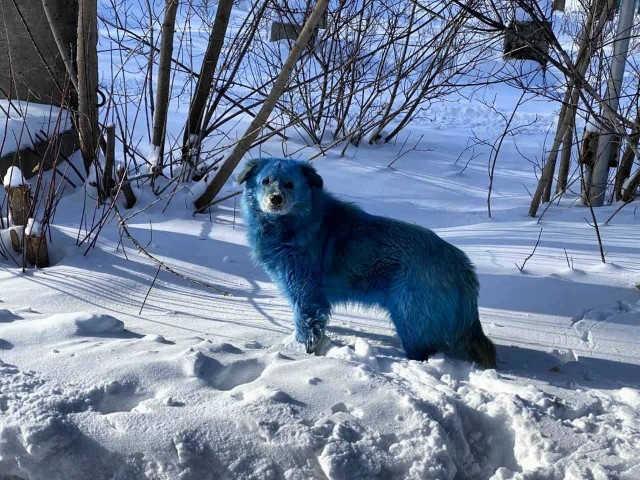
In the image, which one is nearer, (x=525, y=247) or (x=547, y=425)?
(x=547, y=425)

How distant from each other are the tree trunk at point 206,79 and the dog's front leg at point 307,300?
3.13 meters

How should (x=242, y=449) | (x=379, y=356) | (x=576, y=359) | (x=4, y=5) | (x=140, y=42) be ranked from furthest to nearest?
(x=4, y=5)
(x=140, y=42)
(x=576, y=359)
(x=379, y=356)
(x=242, y=449)

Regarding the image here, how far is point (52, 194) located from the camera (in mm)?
4961

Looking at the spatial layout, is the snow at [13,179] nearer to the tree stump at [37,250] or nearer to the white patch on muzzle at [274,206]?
the tree stump at [37,250]

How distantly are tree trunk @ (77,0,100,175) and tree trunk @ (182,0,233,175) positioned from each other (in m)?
0.87

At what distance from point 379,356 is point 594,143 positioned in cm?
497

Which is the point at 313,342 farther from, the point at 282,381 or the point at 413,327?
the point at 282,381

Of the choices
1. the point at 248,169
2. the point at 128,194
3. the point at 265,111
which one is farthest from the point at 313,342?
the point at 128,194

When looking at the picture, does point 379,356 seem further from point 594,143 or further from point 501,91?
point 501,91

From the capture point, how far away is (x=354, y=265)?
3727 mm

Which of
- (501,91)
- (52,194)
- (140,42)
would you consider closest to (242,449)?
(52,194)

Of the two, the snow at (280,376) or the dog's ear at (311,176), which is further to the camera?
the dog's ear at (311,176)

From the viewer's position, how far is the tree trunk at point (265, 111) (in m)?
5.22

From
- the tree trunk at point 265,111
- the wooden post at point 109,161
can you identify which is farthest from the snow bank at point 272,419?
the wooden post at point 109,161
